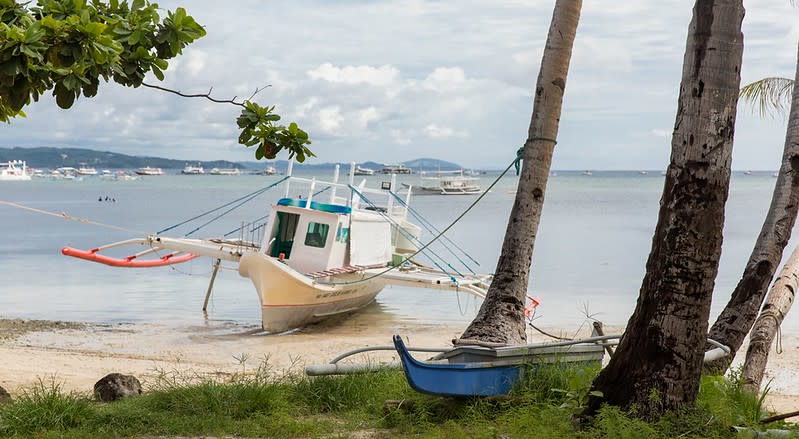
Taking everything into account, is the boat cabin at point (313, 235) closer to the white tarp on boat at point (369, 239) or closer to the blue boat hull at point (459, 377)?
the white tarp on boat at point (369, 239)

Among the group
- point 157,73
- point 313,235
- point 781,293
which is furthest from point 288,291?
point 157,73

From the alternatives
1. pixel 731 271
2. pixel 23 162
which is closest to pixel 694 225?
pixel 731 271

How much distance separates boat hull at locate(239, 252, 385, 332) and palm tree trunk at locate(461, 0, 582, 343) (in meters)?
9.49

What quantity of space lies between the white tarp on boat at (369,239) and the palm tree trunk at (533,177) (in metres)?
11.1

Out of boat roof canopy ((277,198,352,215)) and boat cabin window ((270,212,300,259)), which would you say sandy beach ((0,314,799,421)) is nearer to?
boat cabin window ((270,212,300,259))

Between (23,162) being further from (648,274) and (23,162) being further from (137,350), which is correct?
(648,274)

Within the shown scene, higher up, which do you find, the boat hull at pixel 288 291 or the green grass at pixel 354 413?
the green grass at pixel 354 413

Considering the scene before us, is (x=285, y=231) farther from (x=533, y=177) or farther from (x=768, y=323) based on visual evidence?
(x=768, y=323)

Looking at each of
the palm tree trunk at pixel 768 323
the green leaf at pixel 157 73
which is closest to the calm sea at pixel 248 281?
the palm tree trunk at pixel 768 323

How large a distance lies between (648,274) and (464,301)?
56.9 feet

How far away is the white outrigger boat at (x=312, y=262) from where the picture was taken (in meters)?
17.6

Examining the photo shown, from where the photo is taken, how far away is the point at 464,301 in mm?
23078

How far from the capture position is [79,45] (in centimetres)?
496

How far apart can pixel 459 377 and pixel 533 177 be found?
2.36 metres
